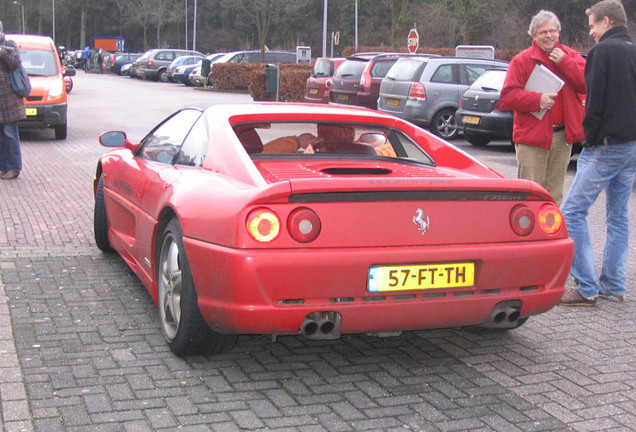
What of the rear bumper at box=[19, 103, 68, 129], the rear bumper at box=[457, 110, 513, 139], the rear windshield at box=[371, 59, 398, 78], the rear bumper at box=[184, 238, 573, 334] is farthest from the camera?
the rear windshield at box=[371, 59, 398, 78]

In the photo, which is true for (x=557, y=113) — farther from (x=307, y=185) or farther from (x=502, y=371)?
(x=307, y=185)

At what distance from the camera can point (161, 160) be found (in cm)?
534

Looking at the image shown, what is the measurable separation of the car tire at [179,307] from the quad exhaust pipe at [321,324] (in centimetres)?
59

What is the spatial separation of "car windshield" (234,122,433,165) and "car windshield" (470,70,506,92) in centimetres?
1099

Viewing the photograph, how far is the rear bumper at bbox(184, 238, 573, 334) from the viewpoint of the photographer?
3.85 m

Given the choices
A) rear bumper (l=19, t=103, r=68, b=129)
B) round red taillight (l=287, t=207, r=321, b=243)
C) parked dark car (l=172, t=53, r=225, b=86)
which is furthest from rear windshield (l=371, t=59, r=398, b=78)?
parked dark car (l=172, t=53, r=225, b=86)

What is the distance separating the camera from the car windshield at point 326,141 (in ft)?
16.2

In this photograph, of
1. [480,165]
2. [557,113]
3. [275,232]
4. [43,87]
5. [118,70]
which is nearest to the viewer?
[275,232]

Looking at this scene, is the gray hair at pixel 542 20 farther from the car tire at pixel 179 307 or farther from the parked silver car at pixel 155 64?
the parked silver car at pixel 155 64

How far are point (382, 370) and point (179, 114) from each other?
91.0 inches

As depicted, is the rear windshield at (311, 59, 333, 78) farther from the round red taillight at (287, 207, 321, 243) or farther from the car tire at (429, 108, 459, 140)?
the round red taillight at (287, 207, 321, 243)

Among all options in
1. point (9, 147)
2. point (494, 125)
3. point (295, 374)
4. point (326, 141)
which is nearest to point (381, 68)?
point (494, 125)

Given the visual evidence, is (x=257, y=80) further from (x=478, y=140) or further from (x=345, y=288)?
(x=345, y=288)

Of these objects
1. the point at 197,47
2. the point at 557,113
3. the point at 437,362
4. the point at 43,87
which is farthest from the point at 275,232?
the point at 197,47
